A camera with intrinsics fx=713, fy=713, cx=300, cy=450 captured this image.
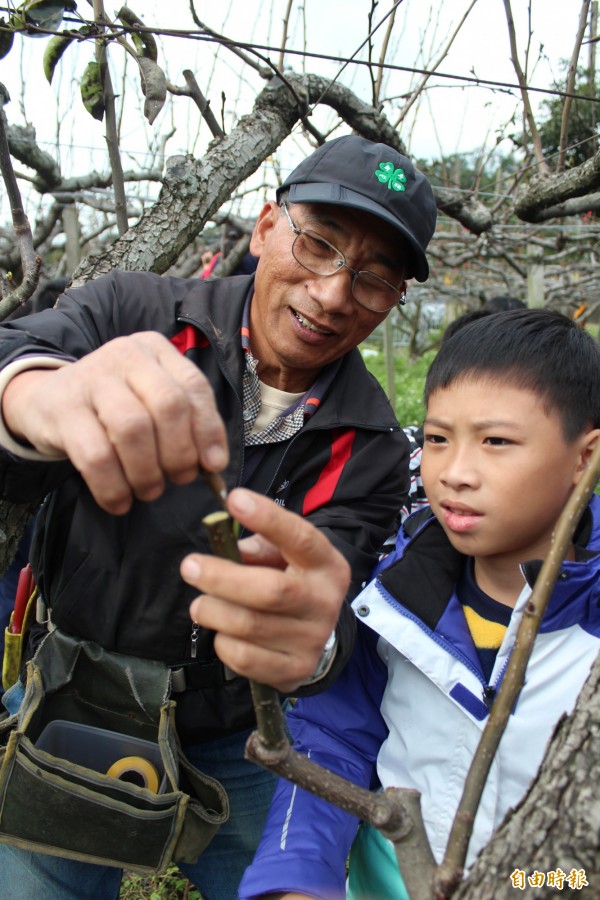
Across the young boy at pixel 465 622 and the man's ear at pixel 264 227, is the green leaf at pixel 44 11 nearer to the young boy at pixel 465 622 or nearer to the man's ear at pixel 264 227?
the man's ear at pixel 264 227

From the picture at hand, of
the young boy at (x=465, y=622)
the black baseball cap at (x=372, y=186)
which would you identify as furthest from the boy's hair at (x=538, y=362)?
the black baseball cap at (x=372, y=186)

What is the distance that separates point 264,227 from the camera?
6.62ft

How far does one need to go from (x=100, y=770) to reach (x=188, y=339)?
1096 millimetres

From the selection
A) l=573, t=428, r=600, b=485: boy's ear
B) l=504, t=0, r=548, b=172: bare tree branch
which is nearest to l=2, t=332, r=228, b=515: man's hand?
l=573, t=428, r=600, b=485: boy's ear

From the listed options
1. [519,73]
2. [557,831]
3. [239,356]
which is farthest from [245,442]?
[519,73]

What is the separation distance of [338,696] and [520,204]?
225 centimetres

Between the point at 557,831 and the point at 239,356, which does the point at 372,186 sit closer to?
the point at 239,356

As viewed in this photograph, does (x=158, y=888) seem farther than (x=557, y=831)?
Yes

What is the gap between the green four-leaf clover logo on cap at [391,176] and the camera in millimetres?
1795

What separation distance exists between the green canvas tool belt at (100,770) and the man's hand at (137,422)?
3.12ft

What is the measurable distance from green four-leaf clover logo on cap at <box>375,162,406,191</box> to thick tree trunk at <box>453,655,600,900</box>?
1.34 meters

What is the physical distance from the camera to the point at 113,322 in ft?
5.62

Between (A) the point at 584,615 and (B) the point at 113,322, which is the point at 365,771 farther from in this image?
(B) the point at 113,322

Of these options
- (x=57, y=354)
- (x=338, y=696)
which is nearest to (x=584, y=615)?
(x=338, y=696)
